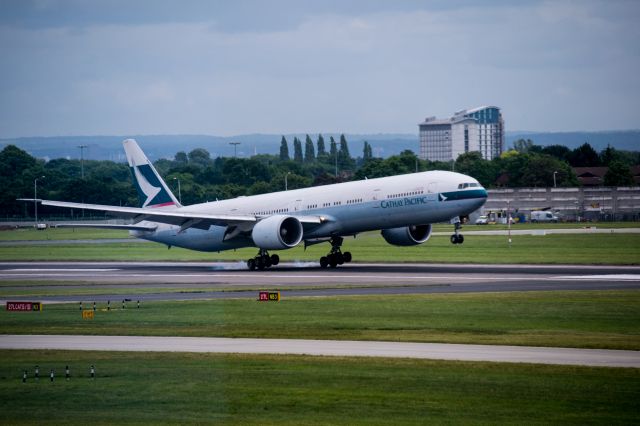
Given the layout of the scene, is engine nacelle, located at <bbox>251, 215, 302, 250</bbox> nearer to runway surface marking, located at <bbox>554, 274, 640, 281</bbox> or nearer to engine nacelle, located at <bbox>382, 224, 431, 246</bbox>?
engine nacelle, located at <bbox>382, 224, 431, 246</bbox>

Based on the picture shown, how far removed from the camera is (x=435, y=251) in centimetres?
7731

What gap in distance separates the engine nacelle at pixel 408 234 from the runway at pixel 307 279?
5.39ft

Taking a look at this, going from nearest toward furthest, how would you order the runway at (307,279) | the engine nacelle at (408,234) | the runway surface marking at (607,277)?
the runway at (307,279) → the runway surface marking at (607,277) → the engine nacelle at (408,234)

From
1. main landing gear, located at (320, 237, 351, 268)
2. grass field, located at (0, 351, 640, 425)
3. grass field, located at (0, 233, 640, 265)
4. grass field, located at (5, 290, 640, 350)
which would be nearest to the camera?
grass field, located at (0, 351, 640, 425)

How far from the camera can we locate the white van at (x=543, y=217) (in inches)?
5591

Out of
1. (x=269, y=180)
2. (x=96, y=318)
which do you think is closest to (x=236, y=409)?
(x=96, y=318)

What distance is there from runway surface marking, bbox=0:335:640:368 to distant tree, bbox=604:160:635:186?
14315 cm

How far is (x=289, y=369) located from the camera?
90.2 ft

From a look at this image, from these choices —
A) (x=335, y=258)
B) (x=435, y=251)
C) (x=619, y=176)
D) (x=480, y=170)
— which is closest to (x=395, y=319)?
(x=335, y=258)

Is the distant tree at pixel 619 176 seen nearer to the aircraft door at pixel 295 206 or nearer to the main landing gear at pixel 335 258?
the main landing gear at pixel 335 258

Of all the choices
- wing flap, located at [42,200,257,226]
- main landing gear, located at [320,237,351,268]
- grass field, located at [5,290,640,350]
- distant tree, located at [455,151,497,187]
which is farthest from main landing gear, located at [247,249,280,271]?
distant tree, located at [455,151,497,187]

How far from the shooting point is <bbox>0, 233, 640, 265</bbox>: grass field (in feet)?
227

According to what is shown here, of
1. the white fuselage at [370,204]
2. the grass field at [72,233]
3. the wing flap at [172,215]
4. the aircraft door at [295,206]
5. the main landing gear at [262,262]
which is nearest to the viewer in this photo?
the white fuselage at [370,204]

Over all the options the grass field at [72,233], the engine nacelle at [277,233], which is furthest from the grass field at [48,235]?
the engine nacelle at [277,233]
